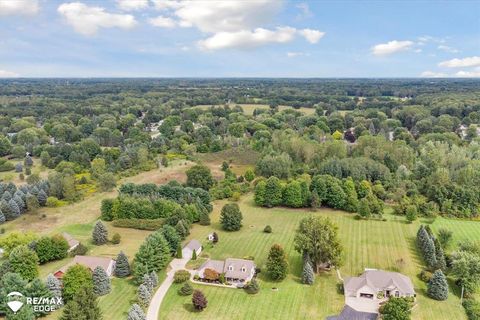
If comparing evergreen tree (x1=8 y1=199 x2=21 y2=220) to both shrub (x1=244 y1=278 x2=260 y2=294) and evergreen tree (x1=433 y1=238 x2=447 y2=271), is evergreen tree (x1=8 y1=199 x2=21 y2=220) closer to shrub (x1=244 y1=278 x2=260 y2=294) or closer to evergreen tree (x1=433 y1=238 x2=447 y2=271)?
shrub (x1=244 y1=278 x2=260 y2=294)

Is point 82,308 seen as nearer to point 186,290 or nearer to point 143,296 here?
point 143,296

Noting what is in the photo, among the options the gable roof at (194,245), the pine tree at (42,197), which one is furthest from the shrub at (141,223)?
the pine tree at (42,197)

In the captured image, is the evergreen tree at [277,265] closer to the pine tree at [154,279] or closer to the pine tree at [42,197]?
the pine tree at [154,279]

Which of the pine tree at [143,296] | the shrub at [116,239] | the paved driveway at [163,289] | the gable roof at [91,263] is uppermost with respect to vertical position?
the gable roof at [91,263]

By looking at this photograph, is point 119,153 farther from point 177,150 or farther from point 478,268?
point 478,268

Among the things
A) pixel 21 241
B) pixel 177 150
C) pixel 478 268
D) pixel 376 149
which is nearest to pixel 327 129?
pixel 376 149

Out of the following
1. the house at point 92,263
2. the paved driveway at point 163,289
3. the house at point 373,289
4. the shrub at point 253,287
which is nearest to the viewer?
the paved driveway at point 163,289

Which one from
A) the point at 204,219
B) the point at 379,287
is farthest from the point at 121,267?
the point at 379,287
